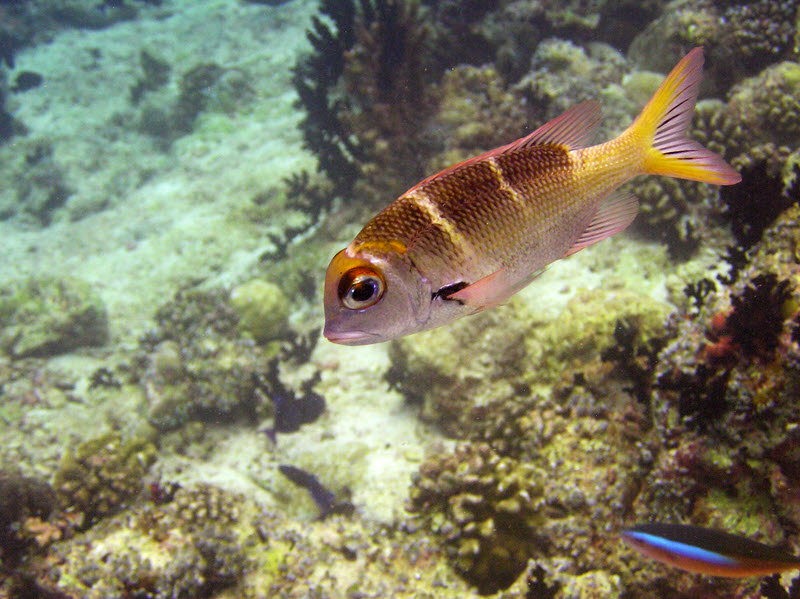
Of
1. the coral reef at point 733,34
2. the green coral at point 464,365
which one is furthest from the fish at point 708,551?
the coral reef at point 733,34

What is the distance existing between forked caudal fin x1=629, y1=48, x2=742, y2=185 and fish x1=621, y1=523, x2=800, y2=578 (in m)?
1.47

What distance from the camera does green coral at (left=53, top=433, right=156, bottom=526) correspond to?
431cm

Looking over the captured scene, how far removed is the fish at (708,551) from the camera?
178 centimetres

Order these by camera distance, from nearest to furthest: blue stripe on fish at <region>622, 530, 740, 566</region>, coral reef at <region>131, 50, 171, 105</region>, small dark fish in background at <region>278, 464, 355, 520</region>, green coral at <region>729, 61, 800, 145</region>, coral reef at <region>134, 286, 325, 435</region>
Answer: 1. blue stripe on fish at <region>622, 530, 740, 566</region>
2. small dark fish in background at <region>278, 464, 355, 520</region>
3. green coral at <region>729, 61, 800, 145</region>
4. coral reef at <region>134, 286, 325, 435</region>
5. coral reef at <region>131, 50, 171, 105</region>

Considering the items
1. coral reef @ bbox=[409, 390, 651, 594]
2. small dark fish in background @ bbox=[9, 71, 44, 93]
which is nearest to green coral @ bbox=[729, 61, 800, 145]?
coral reef @ bbox=[409, 390, 651, 594]

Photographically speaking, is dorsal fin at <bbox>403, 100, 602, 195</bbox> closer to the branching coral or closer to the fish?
the fish

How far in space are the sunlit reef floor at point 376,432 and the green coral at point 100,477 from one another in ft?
0.07

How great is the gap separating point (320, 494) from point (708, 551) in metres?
3.31

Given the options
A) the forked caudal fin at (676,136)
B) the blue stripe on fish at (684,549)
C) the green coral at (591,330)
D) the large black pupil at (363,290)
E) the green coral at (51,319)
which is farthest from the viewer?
the green coral at (51,319)

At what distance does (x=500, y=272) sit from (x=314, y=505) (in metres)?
3.74

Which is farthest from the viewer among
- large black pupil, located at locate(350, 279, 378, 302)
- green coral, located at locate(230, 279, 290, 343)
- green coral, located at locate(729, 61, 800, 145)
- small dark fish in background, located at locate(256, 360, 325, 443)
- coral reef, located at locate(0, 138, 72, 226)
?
coral reef, located at locate(0, 138, 72, 226)

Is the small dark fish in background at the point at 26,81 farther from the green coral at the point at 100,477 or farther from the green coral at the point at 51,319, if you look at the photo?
the green coral at the point at 100,477

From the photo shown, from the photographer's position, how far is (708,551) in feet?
6.09

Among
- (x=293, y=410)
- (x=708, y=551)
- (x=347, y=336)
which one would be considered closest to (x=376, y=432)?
(x=293, y=410)
